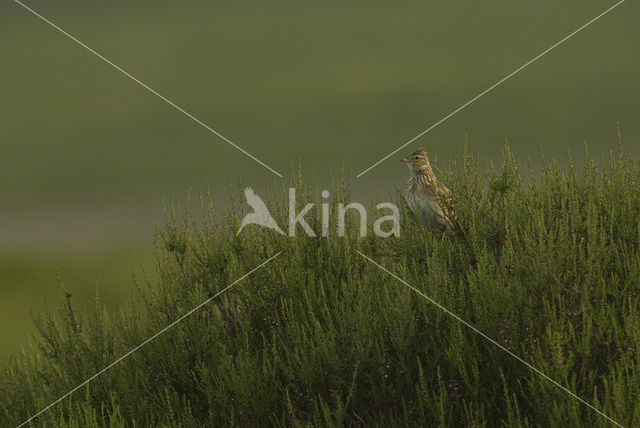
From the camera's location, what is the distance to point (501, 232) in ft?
28.0

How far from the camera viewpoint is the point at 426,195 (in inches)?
354

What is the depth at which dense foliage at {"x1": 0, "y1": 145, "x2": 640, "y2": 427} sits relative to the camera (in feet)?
22.1

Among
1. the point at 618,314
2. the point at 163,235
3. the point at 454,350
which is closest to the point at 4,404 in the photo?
the point at 163,235

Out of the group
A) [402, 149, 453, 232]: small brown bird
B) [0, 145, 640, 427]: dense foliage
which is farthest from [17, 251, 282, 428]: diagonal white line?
[402, 149, 453, 232]: small brown bird

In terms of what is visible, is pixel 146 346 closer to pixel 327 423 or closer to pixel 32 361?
pixel 32 361

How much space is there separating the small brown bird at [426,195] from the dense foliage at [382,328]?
0.16 meters

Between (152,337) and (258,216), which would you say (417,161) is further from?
(152,337)

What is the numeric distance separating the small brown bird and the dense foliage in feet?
0.53

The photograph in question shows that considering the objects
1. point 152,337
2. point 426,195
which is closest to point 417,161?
point 426,195

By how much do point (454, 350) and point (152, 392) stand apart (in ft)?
9.87

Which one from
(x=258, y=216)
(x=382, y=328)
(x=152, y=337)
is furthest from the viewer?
(x=258, y=216)

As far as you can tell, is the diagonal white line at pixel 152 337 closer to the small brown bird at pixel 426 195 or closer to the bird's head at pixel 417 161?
the small brown bird at pixel 426 195

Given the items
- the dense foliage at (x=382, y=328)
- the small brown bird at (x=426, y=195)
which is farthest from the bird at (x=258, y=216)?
the small brown bird at (x=426, y=195)

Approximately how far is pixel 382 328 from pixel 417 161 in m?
2.39
